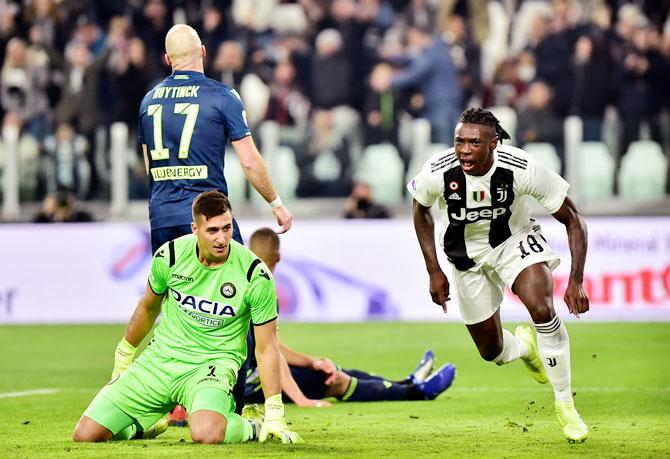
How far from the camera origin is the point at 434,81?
17781mm

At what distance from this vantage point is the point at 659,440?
719cm

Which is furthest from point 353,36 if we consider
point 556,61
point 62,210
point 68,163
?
point 62,210

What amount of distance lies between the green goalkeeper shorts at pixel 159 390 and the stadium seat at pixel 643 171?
10482mm

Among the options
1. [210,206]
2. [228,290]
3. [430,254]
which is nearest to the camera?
[210,206]

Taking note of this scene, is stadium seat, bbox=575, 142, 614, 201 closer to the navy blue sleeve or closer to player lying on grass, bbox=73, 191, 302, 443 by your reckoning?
the navy blue sleeve

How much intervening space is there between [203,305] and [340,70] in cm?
1153

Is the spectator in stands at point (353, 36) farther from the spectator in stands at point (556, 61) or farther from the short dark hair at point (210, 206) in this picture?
the short dark hair at point (210, 206)

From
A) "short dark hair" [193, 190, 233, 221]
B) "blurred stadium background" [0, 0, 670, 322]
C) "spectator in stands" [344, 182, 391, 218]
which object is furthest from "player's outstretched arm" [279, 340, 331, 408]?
"spectator in stands" [344, 182, 391, 218]

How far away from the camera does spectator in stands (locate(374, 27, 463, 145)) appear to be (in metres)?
17.6

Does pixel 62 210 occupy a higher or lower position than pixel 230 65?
lower

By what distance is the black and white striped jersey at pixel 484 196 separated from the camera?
7555 millimetres

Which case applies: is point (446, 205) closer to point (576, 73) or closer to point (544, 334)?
point (544, 334)

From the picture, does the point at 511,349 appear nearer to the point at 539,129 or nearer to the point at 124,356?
the point at 124,356

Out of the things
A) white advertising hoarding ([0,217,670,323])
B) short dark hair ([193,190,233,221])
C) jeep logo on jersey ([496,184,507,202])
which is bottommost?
white advertising hoarding ([0,217,670,323])
